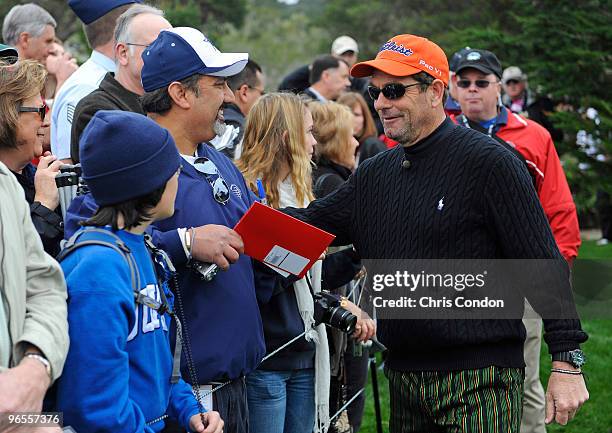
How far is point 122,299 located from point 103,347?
0.51ft

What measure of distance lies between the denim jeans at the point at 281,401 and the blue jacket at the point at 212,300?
0.64m

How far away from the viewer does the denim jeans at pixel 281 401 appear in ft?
14.3

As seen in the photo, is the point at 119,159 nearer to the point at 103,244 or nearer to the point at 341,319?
the point at 103,244

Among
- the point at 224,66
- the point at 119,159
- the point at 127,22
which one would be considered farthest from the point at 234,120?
the point at 119,159

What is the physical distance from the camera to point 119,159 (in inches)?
118

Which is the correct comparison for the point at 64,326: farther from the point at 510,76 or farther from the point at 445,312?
the point at 510,76

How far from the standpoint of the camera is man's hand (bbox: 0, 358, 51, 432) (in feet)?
8.26

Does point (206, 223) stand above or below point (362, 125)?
above

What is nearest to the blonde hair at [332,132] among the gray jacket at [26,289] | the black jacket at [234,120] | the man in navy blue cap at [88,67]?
the black jacket at [234,120]

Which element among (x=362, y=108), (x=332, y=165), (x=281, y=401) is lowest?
(x=362, y=108)

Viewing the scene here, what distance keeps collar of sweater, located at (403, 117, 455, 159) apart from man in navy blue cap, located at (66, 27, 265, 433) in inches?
31.0

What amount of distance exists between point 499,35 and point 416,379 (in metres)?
12.3

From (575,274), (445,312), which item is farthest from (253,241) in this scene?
(575,274)

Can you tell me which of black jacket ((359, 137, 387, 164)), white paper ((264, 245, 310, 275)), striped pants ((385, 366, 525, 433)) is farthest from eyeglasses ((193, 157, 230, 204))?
black jacket ((359, 137, 387, 164))
